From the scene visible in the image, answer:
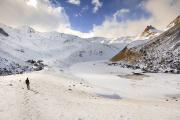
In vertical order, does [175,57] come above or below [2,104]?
above

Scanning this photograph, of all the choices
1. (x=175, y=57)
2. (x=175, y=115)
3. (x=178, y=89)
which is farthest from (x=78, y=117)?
(x=175, y=57)

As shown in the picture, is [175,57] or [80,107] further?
[175,57]

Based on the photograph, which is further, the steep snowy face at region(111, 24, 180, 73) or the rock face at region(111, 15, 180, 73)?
the steep snowy face at region(111, 24, 180, 73)

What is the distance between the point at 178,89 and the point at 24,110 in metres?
36.1

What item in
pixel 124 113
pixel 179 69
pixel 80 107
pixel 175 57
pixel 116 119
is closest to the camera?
pixel 116 119

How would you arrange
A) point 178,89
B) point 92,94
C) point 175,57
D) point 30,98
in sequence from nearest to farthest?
point 30,98 < point 92,94 < point 178,89 < point 175,57

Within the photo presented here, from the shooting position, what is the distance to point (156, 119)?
24531mm

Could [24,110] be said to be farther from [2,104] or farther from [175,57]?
[175,57]

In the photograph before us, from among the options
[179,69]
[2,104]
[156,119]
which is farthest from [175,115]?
[179,69]

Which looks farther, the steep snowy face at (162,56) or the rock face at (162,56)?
the steep snowy face at (162,56)

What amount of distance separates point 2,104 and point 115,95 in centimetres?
1992

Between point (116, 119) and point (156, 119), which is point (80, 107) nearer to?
point (116, 119)

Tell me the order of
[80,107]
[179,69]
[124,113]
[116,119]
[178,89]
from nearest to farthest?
[116,119] < [124,113] < [80,107] < [178,89] < [179,69]

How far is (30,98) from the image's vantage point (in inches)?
1201
